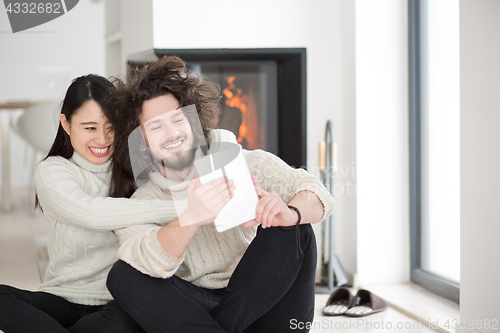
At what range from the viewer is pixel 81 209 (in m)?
0.93

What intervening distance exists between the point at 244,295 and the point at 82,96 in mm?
571

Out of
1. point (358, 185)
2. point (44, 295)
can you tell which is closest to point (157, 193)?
point (44, 295)

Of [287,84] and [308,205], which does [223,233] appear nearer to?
[308,205]

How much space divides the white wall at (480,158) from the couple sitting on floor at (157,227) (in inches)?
15.7

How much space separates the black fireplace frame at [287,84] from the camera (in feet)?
6.21

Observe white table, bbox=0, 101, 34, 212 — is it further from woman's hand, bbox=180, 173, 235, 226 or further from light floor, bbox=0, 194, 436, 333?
woman's hand, bbox=180, 173, 235, 226

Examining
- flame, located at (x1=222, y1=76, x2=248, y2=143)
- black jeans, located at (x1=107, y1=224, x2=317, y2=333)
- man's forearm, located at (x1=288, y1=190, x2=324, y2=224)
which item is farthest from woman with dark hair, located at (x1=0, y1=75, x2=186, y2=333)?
flame, located at (x1=222, y1=76, x2=248, y2=143)

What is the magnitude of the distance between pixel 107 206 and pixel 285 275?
0.39 meters

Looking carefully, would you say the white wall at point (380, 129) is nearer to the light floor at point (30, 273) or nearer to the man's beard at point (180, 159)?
the light floor at point (30, 273)

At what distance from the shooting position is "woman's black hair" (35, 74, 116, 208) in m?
1.01

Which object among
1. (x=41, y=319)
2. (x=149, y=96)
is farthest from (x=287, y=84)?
(x=41, y=319)

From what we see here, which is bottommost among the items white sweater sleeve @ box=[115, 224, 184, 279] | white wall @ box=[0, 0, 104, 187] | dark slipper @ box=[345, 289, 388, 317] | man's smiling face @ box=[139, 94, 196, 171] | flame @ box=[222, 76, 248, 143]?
dark slipper @ box=[345, 289, 388, 317]

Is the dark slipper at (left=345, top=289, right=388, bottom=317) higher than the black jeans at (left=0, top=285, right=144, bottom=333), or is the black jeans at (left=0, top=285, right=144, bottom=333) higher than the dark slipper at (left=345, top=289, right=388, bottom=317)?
the black jeans at (left=0, top=285, right=144, bottom=333)

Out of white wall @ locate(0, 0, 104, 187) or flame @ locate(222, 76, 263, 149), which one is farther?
flame @ locate(222, 76, 263, 149)
